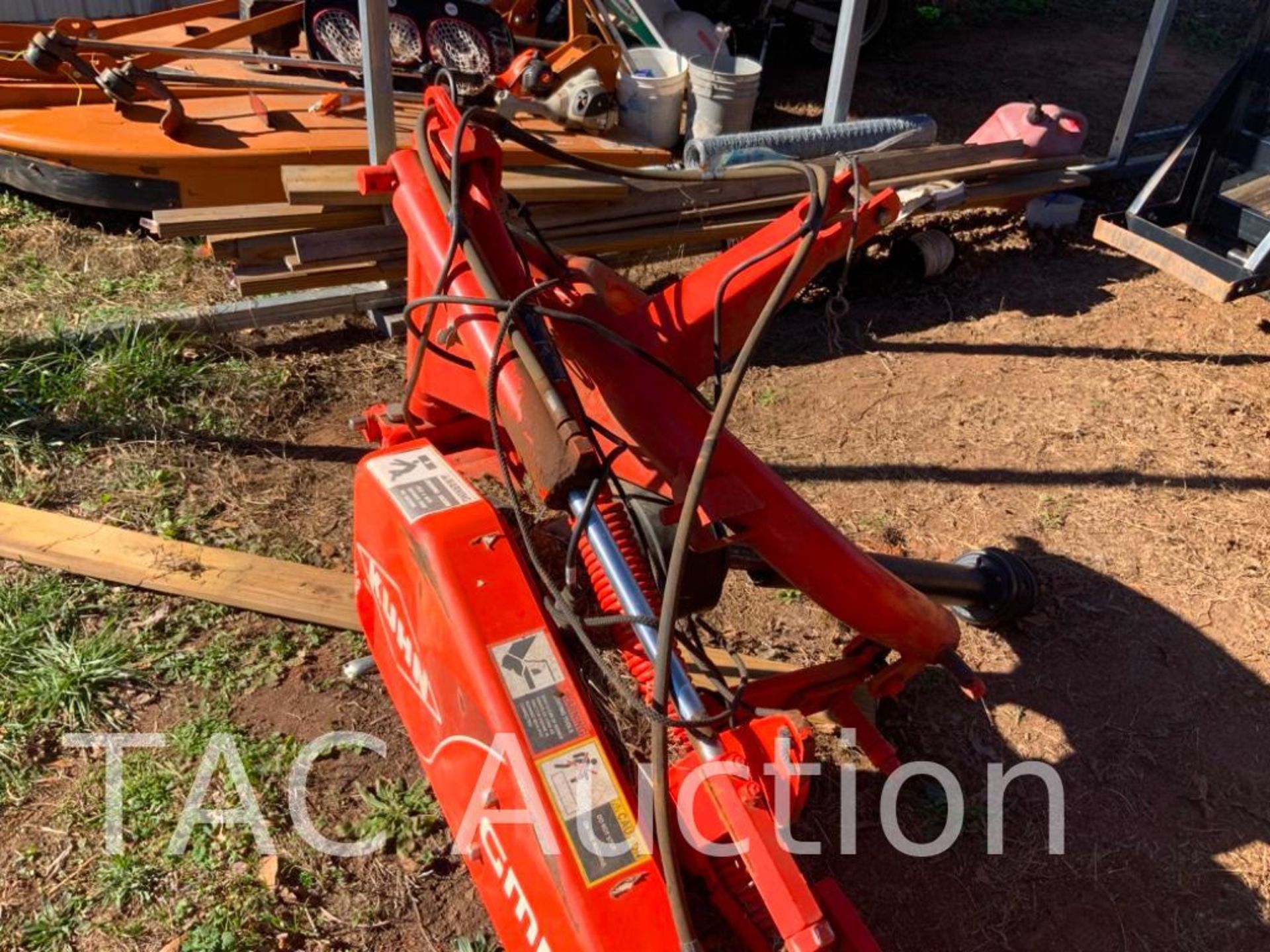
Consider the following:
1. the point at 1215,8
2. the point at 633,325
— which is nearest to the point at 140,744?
the point at 633,325

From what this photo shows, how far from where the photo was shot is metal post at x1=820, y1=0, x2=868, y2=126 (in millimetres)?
5539

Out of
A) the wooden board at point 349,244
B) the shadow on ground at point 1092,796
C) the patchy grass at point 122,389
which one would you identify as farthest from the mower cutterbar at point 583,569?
the wooden board at point 349,244

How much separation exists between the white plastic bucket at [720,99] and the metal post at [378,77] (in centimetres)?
214

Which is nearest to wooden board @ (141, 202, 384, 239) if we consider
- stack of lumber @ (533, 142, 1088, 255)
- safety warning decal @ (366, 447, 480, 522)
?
stack of lumber @ (533, 142, 1088, 255)

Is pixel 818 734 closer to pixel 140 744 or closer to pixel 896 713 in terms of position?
pixel 896 713

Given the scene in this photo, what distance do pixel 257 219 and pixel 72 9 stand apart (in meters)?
4.11

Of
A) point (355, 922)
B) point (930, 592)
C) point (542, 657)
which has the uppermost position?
point (542, 657)

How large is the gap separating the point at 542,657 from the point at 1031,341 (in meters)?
4.21

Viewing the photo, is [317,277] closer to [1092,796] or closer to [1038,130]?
[1092,796]

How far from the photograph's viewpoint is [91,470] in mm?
3959

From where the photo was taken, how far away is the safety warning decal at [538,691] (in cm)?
193

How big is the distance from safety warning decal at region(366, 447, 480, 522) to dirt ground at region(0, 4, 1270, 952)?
3.56 ft

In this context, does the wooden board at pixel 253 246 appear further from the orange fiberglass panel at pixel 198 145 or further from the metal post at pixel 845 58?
the metal post at pixel 845 58

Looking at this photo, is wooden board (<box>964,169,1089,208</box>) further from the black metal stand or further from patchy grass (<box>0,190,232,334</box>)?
patchy grass (<box>0,190,232,334</box>)
